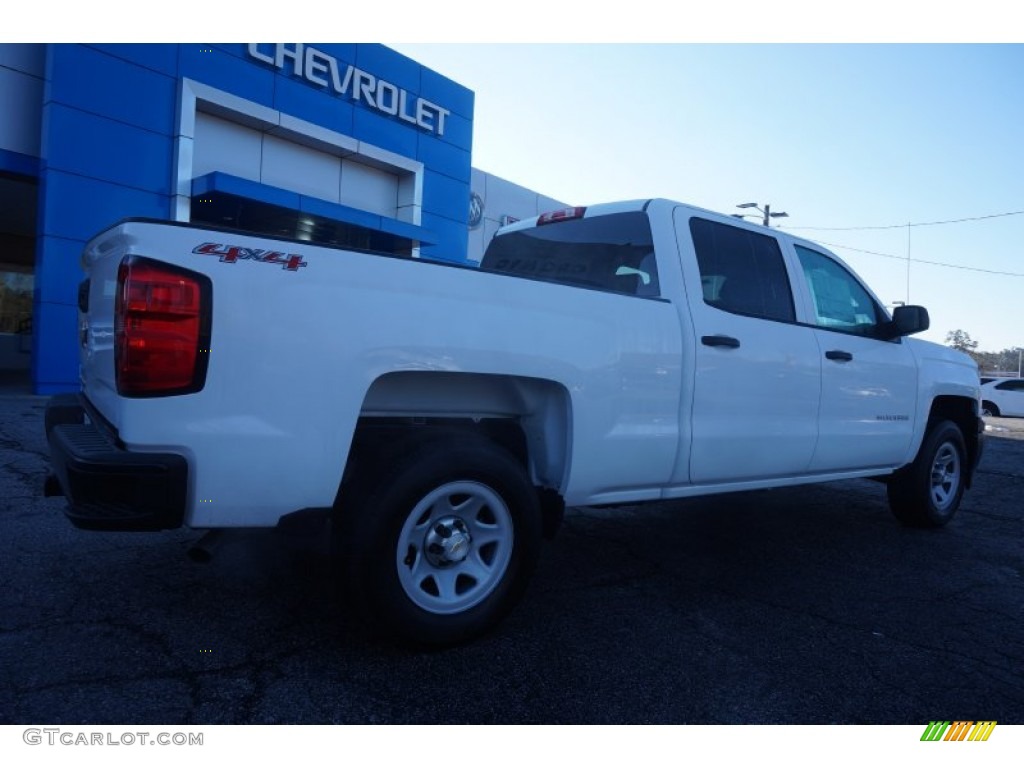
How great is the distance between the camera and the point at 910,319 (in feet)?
15.8

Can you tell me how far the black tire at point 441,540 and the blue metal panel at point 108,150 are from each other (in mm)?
11903

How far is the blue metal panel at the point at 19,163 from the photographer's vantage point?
458 inches

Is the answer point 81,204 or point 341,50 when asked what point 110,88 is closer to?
point 81,204

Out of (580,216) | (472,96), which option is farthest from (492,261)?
(472,96)

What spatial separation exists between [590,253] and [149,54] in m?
11.8

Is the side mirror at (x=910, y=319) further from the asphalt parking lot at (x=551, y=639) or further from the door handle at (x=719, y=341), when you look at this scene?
the door handle at (x=719, y=341)

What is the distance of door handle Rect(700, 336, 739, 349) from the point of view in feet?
11.9

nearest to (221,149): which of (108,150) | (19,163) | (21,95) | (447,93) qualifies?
(108,150)

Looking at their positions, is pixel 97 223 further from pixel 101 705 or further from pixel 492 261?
pixel 101 705

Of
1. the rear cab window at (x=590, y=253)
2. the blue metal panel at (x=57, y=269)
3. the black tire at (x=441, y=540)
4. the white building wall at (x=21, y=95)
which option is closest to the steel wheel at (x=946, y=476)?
the rear cab window at (x=590, y=253)

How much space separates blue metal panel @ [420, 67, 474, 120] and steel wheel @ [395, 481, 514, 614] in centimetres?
1609

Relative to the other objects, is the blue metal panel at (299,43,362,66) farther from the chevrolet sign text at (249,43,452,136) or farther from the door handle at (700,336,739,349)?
the door handle at (700,336,739,349)

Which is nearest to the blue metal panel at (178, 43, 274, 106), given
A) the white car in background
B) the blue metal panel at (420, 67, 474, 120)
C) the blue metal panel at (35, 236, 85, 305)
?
the blue metal panel at (35, 236, 85, 305)

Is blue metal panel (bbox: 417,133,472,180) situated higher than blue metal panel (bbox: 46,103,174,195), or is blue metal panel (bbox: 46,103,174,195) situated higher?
blue metal panel (bbox: 417,133,472,180)
